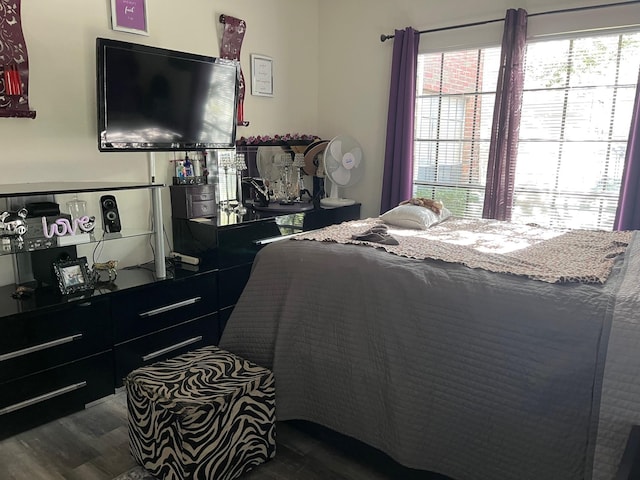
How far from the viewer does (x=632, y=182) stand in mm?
3039

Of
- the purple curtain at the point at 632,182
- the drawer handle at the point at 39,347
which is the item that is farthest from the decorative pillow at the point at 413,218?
the drawer handle at the point at 39,347

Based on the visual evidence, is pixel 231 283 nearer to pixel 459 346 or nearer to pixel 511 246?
pixel 511 246

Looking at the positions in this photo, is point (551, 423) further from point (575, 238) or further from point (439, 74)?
point (439, 74)

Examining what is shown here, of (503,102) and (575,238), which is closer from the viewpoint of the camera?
(575,238)

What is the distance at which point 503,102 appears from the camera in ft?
11.5

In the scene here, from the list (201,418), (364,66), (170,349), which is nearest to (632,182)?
(364,66)

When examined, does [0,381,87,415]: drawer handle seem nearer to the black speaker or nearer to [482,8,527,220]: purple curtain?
the black speaker

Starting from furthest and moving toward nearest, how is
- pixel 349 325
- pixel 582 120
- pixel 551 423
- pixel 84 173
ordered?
pixel 582 120, pixel 84 173, pixel 349 325, pixel 551 423

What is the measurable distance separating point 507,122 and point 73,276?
9.67 ft

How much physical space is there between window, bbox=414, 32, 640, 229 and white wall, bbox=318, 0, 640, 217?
12.5 inches

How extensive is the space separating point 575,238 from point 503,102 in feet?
4.41

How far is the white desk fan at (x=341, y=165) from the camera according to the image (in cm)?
393

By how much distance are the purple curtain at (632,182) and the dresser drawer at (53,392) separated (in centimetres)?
315

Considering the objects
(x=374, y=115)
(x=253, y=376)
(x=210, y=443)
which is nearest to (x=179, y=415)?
(x=210, y=443)
